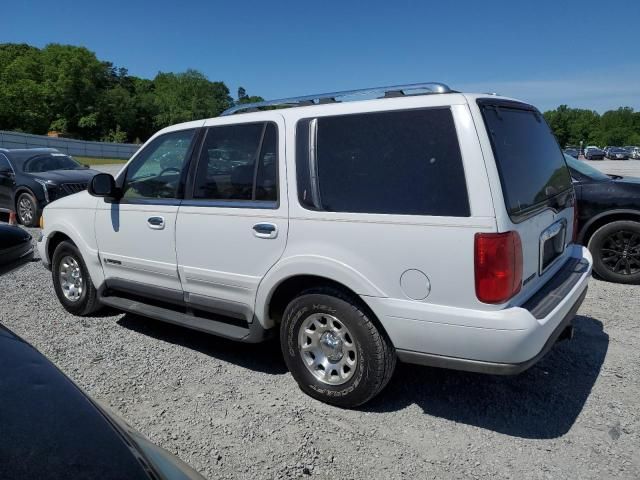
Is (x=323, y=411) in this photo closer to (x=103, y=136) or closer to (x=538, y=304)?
(x=538, y=304)

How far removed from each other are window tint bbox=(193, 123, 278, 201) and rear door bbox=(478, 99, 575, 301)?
146cm

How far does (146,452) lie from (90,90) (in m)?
86.1

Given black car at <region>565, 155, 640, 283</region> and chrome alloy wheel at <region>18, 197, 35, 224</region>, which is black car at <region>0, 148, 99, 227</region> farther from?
black car at <region>565, 155, 640, 283</region>

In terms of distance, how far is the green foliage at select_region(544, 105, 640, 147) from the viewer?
120m

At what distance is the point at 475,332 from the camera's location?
8.95 feet

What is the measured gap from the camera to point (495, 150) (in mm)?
2795

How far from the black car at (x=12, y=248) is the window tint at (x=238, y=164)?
1334mm

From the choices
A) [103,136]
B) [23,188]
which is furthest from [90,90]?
[23,188]

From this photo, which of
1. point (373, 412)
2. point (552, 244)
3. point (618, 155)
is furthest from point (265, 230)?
point (618, 155)

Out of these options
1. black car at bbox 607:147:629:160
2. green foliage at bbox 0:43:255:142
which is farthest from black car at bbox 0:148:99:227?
black car at bbox 607:147:629:160

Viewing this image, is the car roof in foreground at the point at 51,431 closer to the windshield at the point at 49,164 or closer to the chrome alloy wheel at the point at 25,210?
the chrome alloy wheel at the point at 25,210

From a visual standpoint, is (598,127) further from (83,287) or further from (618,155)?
(83,287)

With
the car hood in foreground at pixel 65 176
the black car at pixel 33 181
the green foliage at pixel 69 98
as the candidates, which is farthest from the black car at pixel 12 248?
the green foliage at pixel 69 98

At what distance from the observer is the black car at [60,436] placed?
1.32 meters
